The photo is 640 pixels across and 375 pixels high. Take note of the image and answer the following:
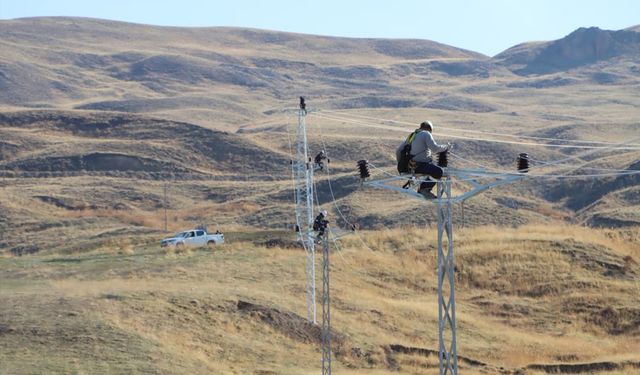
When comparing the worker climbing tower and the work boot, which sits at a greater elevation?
the work boot

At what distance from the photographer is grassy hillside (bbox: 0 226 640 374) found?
42656 mm

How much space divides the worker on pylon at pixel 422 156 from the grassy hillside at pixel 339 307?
19.7 metres

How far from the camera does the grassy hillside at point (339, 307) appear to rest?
140 ft

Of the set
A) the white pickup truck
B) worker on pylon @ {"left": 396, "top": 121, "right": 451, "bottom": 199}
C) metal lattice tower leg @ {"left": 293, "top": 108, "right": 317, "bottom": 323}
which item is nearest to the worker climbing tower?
metal lattice tower leg @ {"left": 293, "top": 108, "right": 317, "bottom": 323}

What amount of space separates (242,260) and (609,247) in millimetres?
21077

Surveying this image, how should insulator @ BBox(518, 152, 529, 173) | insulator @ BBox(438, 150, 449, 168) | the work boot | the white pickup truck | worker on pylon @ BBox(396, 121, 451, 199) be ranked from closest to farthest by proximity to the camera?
insulator @ BBox(518, 152, 529, 173), worker on pylon @ BBox(396, 121, 451, 199), the work boot, insulator @ BBox(438, 150, 449, 168), the white pickup truck

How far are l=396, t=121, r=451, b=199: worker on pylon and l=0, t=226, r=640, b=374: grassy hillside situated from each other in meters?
19.7

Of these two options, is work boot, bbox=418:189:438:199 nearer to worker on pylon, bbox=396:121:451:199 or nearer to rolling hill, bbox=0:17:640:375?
worker on pylon, bbox=396:121:451:199

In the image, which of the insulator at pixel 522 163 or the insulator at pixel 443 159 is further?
the insulator at pixel 443 159

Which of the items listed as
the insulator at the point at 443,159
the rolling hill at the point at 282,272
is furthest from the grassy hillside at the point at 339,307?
the insulator at the point at 443,159

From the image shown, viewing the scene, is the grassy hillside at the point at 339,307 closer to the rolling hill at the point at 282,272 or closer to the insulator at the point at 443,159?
the rolling hill at the point at 282,272

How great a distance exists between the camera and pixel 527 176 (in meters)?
22.0

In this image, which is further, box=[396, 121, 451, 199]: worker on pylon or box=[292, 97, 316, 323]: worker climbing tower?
box=[292, 97, 316, 323]: worker climbing tower

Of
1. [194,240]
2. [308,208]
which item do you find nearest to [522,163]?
[308,208]
